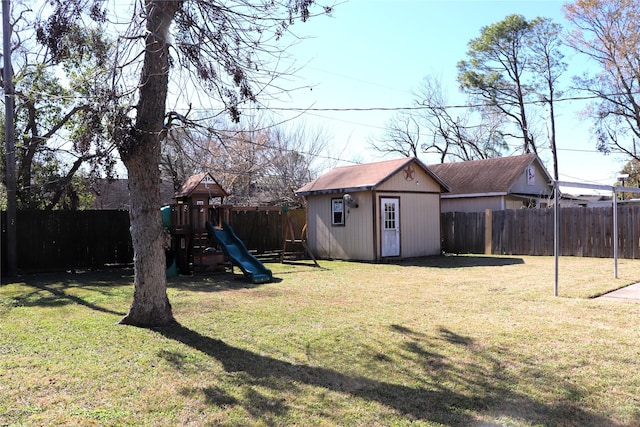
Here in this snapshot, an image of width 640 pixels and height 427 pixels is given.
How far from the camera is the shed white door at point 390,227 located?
15.4 m

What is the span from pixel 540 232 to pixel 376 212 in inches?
226

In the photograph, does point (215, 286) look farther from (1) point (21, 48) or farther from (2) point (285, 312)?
(1) point (21, 48)

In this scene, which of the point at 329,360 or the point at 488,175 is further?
the point at 488,175

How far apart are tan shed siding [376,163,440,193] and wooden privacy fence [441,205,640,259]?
2.19 metres

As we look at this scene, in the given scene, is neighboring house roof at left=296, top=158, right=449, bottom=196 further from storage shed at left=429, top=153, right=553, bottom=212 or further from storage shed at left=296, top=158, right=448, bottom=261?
storage shed at left=429, top=153, right=553, bottom=212

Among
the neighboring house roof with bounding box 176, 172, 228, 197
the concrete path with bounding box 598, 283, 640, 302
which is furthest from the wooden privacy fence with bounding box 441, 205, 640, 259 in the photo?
the neighboring house roof with bounding box 176, 172, 228, 197

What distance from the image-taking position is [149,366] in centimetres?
454

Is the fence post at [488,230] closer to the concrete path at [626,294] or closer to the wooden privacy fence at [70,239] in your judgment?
the concrete path at [626,294]

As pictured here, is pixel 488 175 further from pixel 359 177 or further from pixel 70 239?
pixel 70 239

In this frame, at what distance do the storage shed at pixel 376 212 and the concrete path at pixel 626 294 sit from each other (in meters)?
7.48

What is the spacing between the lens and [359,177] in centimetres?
1600

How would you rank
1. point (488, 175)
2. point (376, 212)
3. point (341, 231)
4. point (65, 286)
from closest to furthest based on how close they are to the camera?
point (65, 286)
point (376, 212)
point (341, 231)
point (488, 175)

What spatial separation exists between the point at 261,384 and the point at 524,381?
216 cm

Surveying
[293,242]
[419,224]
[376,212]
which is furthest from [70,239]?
[419,224]
